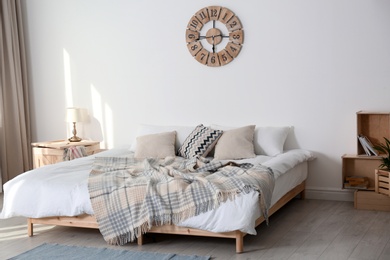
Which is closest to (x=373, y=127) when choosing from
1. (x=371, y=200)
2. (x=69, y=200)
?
(x=371, y=200)

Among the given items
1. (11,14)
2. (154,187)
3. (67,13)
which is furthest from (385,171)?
(11,14)

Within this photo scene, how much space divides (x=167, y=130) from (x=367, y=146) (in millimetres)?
1957

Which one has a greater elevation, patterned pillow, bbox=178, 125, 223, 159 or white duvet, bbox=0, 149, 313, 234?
patterned pillow, bbox=178, 125, 223, 159

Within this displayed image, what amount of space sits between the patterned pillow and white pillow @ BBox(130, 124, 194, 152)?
0.21m

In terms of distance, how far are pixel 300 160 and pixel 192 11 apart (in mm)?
1934

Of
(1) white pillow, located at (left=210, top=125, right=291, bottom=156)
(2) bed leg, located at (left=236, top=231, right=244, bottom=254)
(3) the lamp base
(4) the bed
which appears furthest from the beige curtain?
(2) bed leg, located at (left=236, top=231, right=244, bottom=254)

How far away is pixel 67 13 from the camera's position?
21.8 ft

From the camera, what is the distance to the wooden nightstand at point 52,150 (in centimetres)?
616

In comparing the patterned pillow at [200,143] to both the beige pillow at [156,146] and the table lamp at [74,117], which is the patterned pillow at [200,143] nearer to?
the beige pillow at [156,146]

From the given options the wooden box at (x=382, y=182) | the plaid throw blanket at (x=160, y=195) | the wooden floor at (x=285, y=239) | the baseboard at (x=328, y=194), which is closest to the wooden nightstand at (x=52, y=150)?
the wooden floor at (x=285, y=239)

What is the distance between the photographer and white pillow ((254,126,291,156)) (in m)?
5.49

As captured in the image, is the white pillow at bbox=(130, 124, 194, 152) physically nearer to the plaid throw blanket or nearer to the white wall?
the white wall

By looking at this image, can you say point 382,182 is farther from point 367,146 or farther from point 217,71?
point 217,71

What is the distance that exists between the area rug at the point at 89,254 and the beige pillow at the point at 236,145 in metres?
1.57
